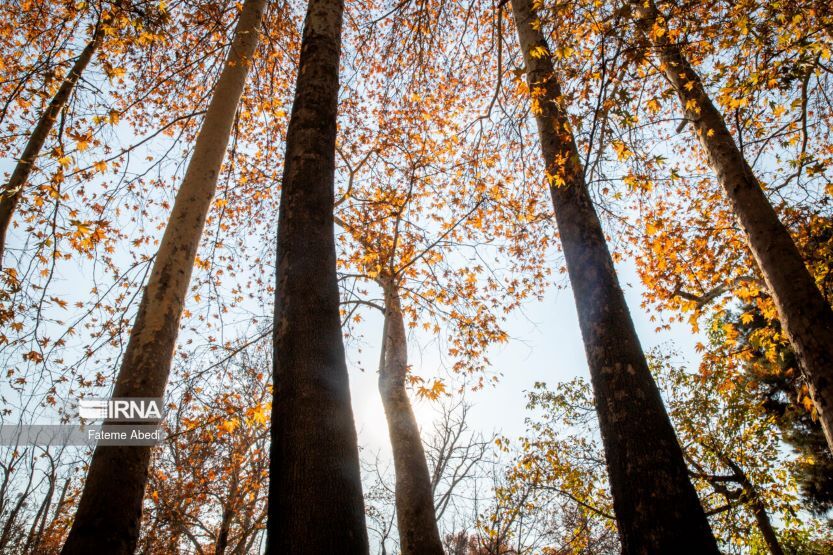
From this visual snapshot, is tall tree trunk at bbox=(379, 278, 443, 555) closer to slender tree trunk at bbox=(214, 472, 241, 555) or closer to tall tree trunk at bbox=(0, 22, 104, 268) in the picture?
tall tree trunk at bbox=(0, 22, 104, 268)

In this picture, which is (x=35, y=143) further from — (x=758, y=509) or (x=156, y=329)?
(x=758, y=509)

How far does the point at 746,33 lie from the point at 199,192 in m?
5.26

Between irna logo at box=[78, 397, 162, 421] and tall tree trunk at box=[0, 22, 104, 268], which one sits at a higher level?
tall tree trunk at box=[0, 22, 104, 268]

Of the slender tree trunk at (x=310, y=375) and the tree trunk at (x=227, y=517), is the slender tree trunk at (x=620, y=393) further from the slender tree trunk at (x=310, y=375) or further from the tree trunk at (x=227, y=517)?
the tree trunk at (x=227, y=517)

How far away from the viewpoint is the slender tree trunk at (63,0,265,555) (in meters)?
2.43

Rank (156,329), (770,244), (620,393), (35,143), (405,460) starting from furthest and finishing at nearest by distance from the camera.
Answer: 1. (35,143)
2. (405,460)
3. (770,244)
4. (156,329)
5. (620,393)

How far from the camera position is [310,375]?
1763 mm

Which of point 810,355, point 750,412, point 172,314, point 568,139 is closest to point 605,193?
point 568,139

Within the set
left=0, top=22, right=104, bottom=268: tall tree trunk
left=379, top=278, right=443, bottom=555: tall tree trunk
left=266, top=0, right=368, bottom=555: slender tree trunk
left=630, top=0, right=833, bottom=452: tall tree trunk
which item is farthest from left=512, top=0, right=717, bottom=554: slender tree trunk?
left=0, top=22, right=104, bottom=268: tall tree trunk

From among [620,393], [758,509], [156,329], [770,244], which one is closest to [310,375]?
[620,393]

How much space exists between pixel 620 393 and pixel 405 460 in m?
3.38

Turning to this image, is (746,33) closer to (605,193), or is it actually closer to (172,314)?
(605,193)

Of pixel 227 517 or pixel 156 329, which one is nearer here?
pixel 156 329

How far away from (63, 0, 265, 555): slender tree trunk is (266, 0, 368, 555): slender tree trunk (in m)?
1.64
